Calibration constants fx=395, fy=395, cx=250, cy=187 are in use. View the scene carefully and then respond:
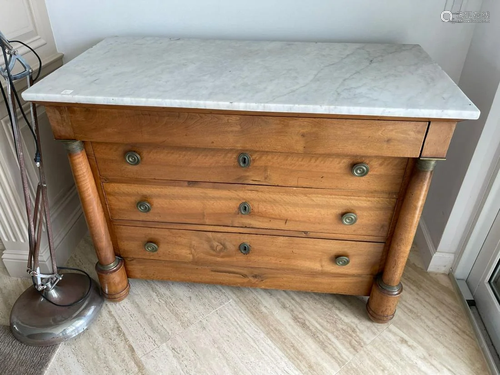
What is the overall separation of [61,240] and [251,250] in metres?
0.87

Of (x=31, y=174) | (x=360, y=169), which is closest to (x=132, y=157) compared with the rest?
(x=31, y=174)

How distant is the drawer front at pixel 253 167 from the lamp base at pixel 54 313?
0.55m

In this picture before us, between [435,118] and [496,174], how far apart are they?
54 cm

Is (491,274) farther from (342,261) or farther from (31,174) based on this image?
(31,174)

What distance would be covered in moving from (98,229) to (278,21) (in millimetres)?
994

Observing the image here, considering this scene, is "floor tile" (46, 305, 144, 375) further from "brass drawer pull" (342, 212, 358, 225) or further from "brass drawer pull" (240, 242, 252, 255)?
"brass drawer pull" (342, 212, 358, 225)

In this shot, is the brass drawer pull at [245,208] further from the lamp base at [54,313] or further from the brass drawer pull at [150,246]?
the lamp base at [54,313]

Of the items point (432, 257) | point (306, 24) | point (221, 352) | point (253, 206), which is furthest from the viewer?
point (432, 257)

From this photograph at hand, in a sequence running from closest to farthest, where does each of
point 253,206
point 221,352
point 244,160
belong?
point 244,160 → point 253,206 → point 221,352

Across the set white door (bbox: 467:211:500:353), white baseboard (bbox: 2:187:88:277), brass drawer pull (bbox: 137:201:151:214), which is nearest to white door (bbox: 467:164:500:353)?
white door (bbox: 467:211:500:353)

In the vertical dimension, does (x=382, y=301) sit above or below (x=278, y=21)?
below

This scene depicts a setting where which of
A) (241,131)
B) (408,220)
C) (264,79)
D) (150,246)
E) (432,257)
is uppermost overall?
(264,79)

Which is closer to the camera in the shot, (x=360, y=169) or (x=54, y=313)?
(x=360, y=169)

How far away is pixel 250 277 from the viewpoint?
146cm
